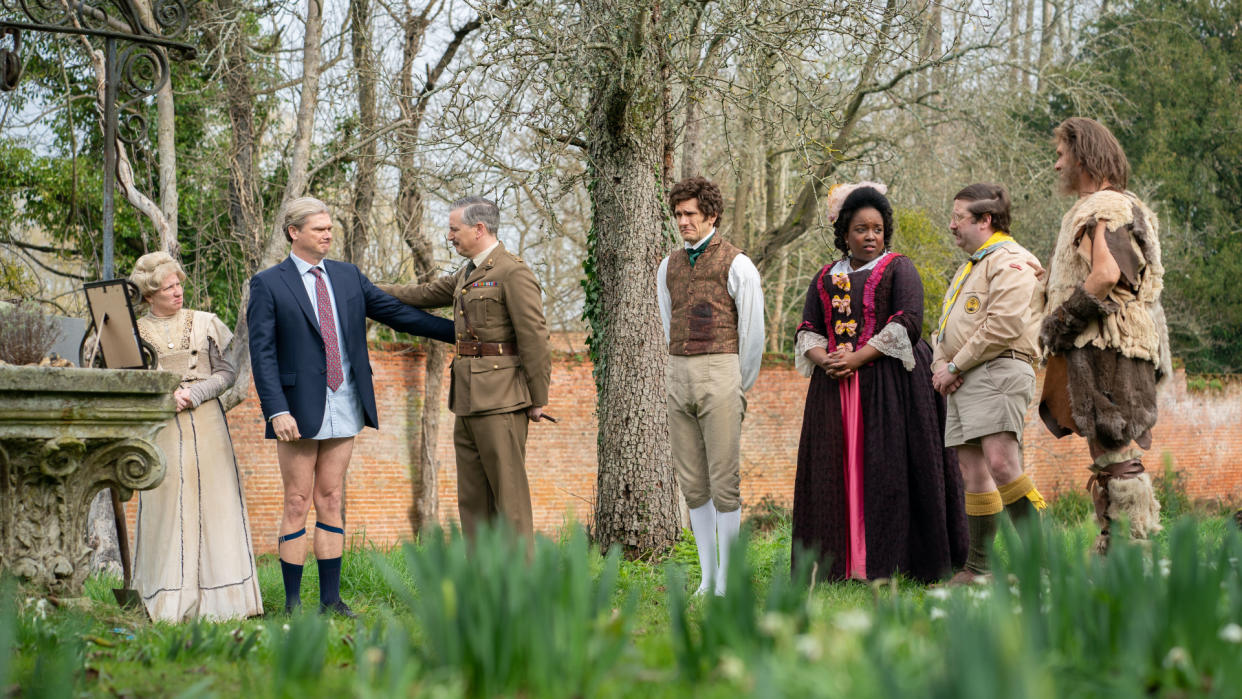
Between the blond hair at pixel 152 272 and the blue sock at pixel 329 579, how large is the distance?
1.54 meters

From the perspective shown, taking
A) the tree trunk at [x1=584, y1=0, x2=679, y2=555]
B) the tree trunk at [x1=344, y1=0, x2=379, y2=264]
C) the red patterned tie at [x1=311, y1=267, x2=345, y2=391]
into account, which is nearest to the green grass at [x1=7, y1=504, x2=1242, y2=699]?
the red patterned tie at [x1=311, y1=267, x2=345, y2=391]

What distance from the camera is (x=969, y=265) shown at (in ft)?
16.1

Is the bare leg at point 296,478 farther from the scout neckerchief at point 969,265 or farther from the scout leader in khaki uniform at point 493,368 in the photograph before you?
the scout neckerchief at point 969,265

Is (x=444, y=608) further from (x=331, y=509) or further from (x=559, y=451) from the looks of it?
(x=559, y=451)

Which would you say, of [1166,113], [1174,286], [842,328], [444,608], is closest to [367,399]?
[842,328]

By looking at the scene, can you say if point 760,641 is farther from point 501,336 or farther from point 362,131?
point 362,131

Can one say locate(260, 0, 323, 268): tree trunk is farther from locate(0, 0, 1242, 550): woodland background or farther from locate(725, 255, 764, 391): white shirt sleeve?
A: locate(725, 255, 764, 391): white shirt sleeve

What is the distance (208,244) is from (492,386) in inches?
445

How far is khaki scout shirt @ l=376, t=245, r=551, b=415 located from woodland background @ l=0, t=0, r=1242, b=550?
6.81ft

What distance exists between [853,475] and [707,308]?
1.19 meters

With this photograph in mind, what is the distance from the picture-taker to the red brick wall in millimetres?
14172

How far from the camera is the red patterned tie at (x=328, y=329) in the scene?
192 inches

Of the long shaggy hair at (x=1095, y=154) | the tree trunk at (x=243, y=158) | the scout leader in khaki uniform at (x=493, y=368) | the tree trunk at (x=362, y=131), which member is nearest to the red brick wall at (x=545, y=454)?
the tree trunk at (x=362, y=131)

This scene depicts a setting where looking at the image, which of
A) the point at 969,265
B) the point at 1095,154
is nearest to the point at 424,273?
the point at 969,265
